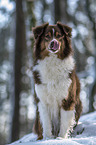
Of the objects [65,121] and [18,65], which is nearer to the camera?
[65,121]

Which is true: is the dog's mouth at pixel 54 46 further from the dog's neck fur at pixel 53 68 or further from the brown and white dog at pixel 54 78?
the dog's neck fur at pixel 53 68

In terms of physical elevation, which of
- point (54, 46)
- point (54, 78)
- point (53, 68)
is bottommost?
point (54, 78)

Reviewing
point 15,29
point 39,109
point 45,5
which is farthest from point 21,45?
point 39,109

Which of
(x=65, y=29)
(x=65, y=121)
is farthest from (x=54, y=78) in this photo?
Result: (x=65, y=29)

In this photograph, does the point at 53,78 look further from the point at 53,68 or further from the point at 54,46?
the point at 54,46

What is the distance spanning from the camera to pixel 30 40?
350 inches

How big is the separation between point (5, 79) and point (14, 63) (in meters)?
8.82

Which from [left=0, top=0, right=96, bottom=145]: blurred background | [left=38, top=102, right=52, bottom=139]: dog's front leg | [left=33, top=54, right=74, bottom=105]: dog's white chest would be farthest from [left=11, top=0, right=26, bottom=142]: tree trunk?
[left=33, top=54, right=74, bottom=105]: dog's white chest

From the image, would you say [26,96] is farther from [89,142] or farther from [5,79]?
[89,142]

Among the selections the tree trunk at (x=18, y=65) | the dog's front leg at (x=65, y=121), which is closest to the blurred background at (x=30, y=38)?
the tree trunk at (x=18, y=65)

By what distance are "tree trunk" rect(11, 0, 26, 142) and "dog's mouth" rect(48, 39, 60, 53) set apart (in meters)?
5.56

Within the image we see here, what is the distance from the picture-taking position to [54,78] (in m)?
4.45

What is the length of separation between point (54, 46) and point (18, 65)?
5.92 meters

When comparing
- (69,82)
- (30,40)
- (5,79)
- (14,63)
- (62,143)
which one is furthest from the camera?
(5,79)
